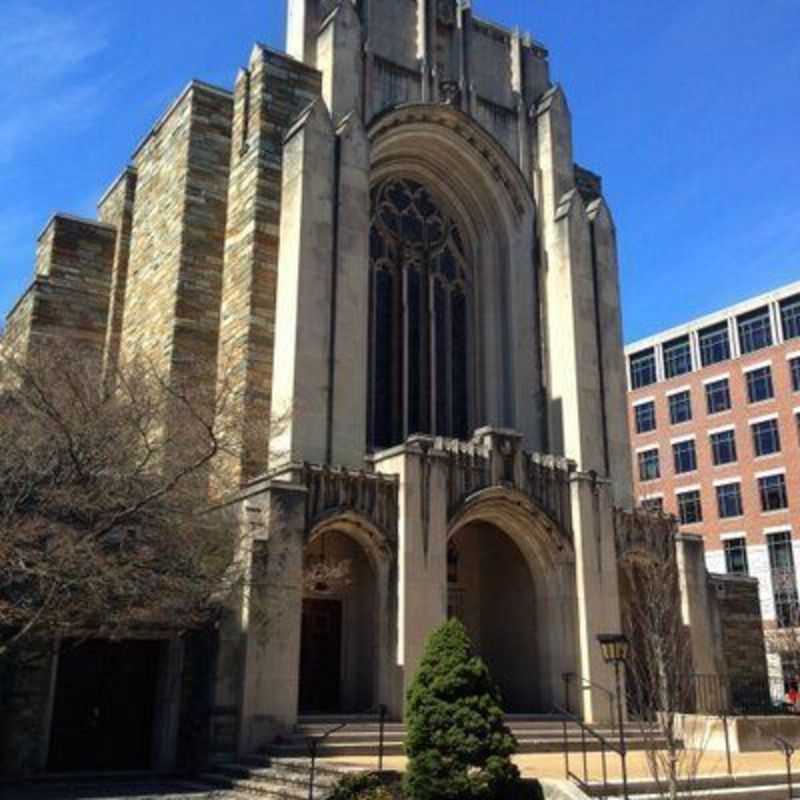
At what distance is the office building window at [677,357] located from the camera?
65.0 m

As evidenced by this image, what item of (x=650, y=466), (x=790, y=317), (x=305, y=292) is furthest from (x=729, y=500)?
(x=305, y=292)

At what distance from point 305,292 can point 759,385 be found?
141 feet

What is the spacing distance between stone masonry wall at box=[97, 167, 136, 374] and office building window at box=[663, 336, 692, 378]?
4351 cm

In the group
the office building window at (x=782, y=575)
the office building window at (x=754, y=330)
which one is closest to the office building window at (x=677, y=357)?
the office building window at (x=754, y=330)

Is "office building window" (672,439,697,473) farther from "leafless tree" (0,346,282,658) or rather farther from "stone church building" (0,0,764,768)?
"leafless tree" (0,346,282,658)

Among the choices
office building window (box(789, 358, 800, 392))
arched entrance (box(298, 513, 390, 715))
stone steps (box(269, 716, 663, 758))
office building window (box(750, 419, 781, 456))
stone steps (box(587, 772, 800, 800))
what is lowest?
stone steps (box(587, 772, 800, 800))

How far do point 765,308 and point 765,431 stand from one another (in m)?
7.80

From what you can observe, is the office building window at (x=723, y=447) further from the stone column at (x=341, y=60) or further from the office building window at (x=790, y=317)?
the stone column at (x=341, y=60)

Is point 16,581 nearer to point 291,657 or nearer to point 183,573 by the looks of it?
point 183,573

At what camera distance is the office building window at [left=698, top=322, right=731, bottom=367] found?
6244 cm

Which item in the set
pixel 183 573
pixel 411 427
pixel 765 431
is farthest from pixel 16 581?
pixel 765 431

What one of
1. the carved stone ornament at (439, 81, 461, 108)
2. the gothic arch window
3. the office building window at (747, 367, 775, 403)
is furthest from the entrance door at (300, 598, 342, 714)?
the office building window at (747, 367, 775, 403)

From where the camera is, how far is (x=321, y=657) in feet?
71.5

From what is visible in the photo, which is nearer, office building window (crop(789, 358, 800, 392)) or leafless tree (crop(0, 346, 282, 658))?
leafless tree (crop(0, 346, 282, 658))
